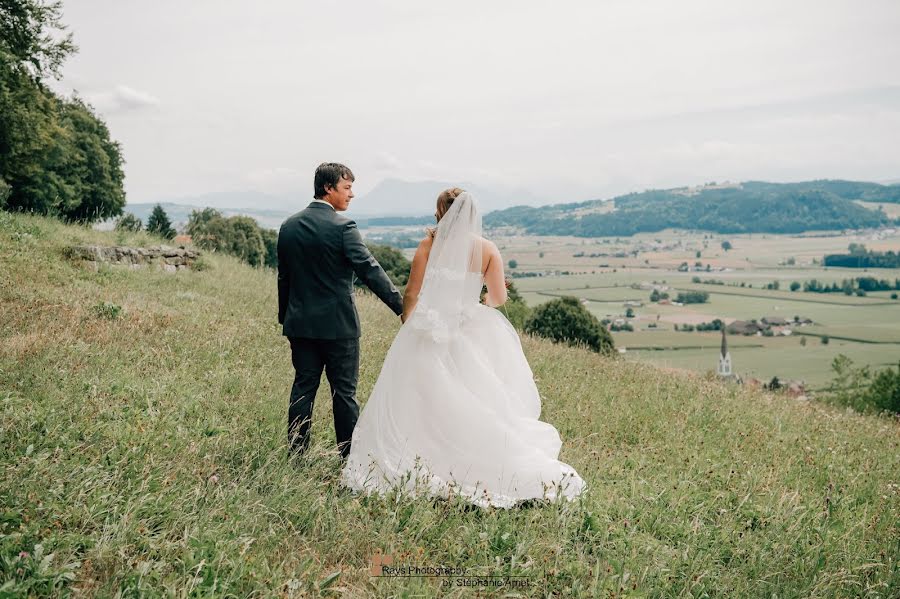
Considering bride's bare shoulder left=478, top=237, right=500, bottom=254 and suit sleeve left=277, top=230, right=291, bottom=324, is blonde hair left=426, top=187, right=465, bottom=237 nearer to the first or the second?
bride's bare shoulder left=478, top=237, right=500, bottom=254

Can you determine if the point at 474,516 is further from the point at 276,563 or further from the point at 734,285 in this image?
the point at 734,285

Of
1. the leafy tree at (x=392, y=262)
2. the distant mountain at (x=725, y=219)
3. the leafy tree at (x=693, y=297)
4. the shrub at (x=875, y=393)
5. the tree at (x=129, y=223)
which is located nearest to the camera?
the tree at (x=129, y=223)

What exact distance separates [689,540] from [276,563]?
3.25 meters

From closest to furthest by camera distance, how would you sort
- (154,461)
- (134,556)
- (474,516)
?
(134,556), (154,461), (474,516)

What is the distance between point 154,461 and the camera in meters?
4.86

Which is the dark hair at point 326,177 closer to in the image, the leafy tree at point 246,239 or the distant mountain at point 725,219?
the leafy tree at point 246,239

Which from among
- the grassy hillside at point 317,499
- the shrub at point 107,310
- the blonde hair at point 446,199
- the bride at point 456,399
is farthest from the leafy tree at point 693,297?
the blonde hair at point 446,199

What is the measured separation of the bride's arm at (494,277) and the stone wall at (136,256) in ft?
37.5

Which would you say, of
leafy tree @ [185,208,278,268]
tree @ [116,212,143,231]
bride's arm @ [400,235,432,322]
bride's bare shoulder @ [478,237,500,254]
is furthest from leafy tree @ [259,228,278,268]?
bride's bare shoulder @ [478,237,500,254]

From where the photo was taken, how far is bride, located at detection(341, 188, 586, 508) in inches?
225

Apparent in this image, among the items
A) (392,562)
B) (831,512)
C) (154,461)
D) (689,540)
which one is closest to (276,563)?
(392,562)

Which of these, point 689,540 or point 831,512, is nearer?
point 689,540

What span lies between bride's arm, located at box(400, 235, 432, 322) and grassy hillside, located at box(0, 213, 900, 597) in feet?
5.22

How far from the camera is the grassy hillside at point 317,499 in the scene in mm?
3850
